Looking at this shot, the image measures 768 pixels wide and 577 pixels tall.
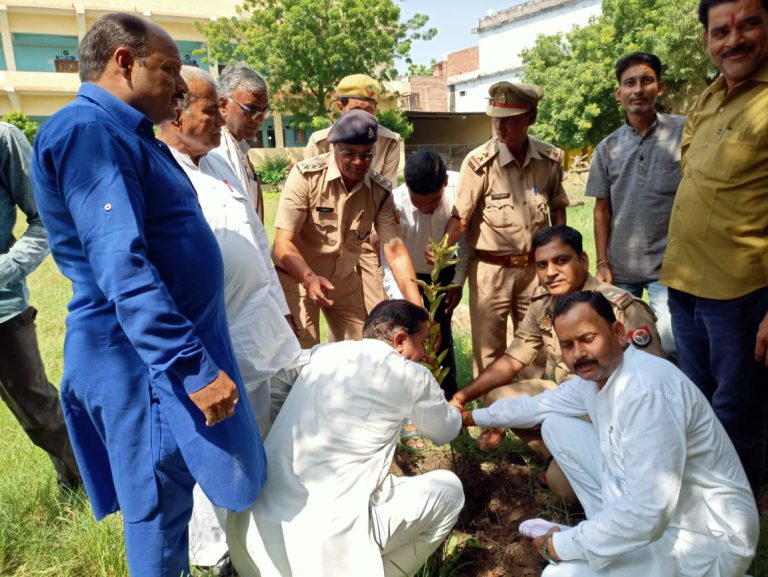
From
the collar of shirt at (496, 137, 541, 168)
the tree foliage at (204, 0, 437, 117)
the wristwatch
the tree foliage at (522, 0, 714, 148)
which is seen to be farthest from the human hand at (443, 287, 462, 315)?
the tree foliage at (204, 0, 437, 117)

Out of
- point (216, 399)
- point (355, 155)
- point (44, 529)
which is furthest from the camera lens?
point (355, 155)

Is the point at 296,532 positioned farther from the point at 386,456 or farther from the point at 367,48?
the point at 367,48

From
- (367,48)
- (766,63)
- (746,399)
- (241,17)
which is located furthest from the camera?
(241,17)

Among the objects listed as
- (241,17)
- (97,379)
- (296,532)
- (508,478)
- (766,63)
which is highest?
(241,17)

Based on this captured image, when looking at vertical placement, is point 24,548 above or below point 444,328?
below

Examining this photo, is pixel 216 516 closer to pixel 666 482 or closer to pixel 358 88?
pixel 666 482

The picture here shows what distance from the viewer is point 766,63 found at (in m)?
2.50

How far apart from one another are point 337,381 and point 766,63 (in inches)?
87.7

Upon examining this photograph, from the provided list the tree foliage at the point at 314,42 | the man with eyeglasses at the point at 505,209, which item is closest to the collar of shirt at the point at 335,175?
the man with eyeglasses at the point at 505,209

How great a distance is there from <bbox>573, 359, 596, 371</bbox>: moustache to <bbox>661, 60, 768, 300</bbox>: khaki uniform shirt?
833 millimetres

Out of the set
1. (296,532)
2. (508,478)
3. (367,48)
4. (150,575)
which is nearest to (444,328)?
(508,478)

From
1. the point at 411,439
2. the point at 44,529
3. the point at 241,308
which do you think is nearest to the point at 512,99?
the point at 411,439

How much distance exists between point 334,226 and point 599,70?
18161 millimetres

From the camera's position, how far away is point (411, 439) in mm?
3715
